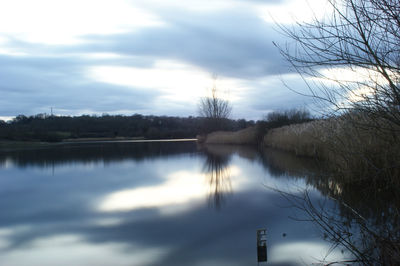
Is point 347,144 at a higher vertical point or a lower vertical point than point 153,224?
higher

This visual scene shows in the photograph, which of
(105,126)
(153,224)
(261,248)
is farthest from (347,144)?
(105,126)

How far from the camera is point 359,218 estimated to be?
3709 millimetres

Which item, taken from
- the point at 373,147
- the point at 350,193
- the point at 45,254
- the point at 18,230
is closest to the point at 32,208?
the point at 18,230

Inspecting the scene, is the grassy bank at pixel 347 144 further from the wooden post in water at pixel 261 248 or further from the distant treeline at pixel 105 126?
the distant treeline at pixel 105 126

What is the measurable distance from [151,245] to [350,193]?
3.56 m

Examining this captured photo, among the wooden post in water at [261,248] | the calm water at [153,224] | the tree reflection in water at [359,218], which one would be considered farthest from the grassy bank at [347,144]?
the wooden post in water at [261,248]

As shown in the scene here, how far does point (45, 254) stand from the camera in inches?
140

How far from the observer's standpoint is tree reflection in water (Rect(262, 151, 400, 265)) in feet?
8.45

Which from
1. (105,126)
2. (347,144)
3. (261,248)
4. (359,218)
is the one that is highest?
(105,126)

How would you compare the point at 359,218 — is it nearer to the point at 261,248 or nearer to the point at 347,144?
the point at 261,248

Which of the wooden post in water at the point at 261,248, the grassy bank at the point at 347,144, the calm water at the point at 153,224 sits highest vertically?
the grassy bank at the point at 347,144

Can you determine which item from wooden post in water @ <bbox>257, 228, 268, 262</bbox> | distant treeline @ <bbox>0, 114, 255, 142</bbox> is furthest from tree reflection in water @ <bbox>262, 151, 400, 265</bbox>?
distant treeline @ <bbox>0, 114, 255, 142</bbox>

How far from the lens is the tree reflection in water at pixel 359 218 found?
2.58 m

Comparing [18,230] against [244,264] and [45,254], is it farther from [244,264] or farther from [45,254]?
[244,264]
